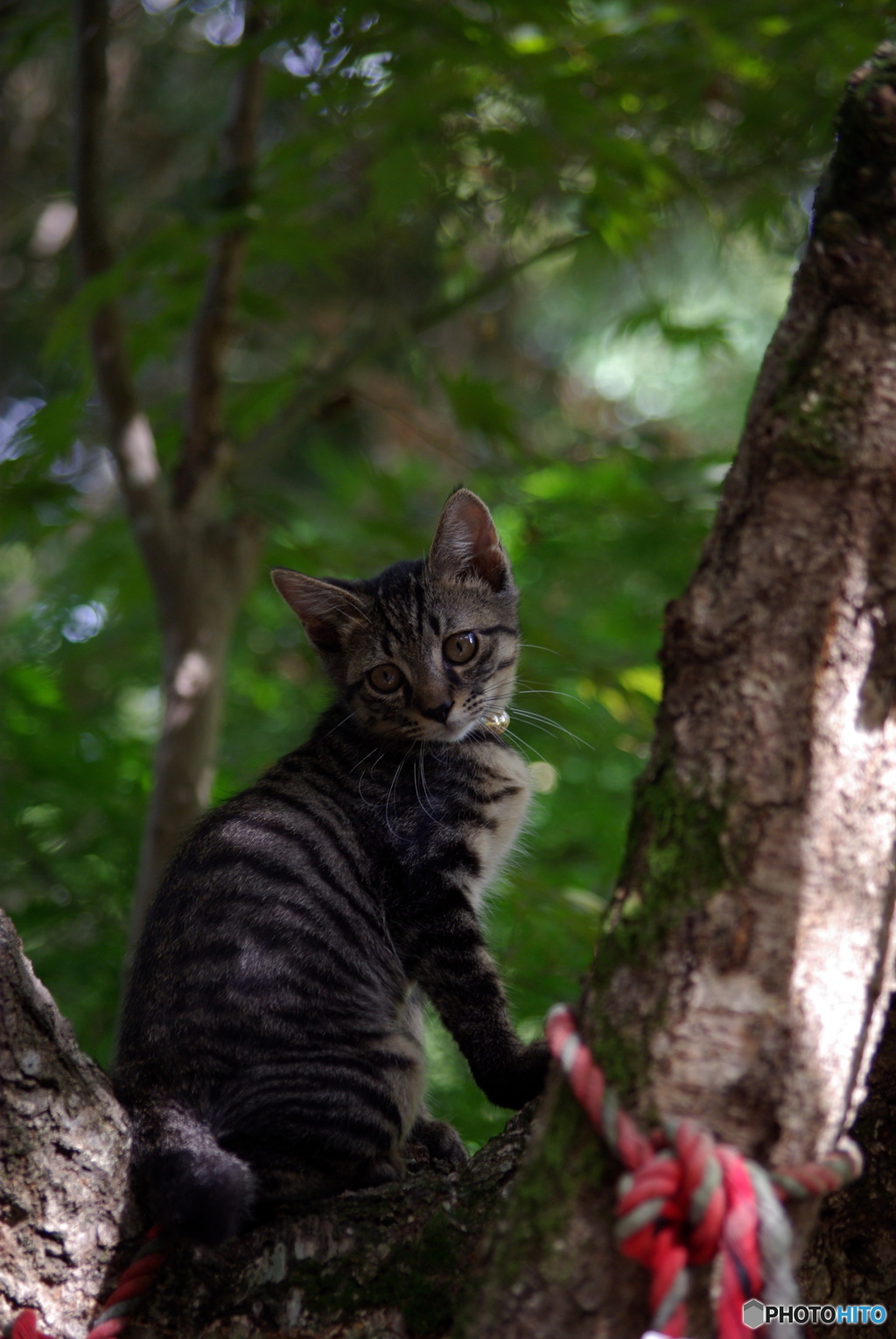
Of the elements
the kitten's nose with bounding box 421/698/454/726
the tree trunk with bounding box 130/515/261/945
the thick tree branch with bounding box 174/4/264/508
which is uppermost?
the thick tree branch with bounding box 174/4/264/508

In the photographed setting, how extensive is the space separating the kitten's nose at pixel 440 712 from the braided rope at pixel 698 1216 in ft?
5.42

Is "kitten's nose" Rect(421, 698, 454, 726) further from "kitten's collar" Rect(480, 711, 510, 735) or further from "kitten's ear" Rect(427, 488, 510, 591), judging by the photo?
"kitten's ear" Rect(427, 488, 510, 591)

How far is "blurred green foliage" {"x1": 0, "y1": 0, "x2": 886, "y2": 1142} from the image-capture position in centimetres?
309

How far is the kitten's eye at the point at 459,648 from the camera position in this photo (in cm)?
286

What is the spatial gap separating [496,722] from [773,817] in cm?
171

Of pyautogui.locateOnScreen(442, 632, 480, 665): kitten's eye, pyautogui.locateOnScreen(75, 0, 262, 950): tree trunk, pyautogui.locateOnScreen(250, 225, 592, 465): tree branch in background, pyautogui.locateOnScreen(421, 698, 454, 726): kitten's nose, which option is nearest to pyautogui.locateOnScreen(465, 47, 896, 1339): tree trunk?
pyautogui.locateOnScreen(421, 698, 454, 726): kitten's nose

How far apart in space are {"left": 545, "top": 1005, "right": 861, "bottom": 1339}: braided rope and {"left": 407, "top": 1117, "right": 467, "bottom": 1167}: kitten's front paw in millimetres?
1340

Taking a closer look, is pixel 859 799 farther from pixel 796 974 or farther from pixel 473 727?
pixel 473 727

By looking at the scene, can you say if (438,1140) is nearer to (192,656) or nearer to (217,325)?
(192,656)

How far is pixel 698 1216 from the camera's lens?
1042mm

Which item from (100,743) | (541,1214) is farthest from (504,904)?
(541,1214)

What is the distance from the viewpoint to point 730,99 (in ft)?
12.2

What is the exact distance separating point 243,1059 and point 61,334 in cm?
238

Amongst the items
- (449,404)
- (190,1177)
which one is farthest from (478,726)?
(449,404)
